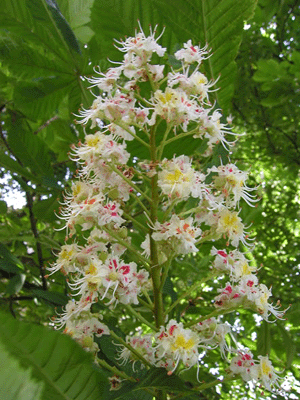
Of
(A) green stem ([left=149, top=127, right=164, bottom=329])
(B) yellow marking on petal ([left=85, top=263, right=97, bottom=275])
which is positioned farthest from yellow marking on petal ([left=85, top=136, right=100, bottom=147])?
(B) yellow marking on petal ([left=85, top=263, right=97, bottom=275])

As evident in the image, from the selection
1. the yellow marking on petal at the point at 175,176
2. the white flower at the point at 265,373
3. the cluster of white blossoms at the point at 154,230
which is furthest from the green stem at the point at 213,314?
the yellow marking on petal at the point at 175,176

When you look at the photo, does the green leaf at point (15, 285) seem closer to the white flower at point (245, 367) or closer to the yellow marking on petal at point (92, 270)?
the yellow marking on petal at point (92, 270)

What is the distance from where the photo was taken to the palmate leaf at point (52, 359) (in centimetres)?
24

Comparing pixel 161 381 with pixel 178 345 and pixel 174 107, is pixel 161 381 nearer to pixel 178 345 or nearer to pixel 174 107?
pixel 178 345

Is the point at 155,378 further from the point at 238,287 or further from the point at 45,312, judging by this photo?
the point at 45,312

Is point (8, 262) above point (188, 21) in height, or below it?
below

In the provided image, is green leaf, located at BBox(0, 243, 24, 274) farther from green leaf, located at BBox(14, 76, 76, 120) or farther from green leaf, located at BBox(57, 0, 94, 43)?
green leaf, located at BBox(57, 0, 94, 43)

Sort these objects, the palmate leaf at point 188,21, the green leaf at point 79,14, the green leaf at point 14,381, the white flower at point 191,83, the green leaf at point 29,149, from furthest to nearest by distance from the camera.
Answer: the green leaf at point 29,149, the green leaf at point 79,14, the palmate leaf at point 188,21, the white flower at point 191,83, the green leaf at point 14,381

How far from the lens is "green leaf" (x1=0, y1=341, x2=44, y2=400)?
0.66 feet

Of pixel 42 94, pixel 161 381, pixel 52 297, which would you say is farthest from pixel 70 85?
pixel 161 381

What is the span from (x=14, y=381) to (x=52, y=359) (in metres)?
0.06

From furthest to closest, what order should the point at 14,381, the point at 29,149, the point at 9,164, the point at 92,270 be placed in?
the point at 29,149, the point at 9,164, the point at 92,270, the point at 14,381

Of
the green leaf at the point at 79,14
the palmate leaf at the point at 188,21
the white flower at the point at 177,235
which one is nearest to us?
the white flower at the point at 177,235

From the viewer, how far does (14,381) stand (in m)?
0.20
